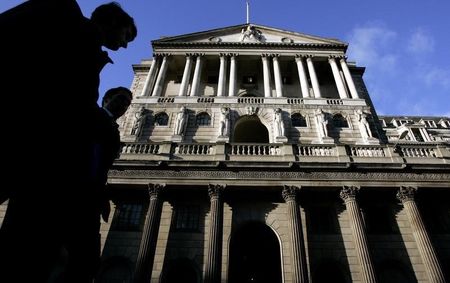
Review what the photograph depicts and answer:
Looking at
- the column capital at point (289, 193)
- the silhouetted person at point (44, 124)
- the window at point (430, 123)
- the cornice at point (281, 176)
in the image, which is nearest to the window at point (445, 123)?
the window at point (430, 123)

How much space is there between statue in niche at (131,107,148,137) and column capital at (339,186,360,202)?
14916mm

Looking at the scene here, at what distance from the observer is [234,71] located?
28094 mm

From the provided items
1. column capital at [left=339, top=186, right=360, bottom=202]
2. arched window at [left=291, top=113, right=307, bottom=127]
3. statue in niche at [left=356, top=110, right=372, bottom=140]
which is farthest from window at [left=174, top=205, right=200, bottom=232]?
statue in niche at [left=356, top=110, right=372, bottom=140]

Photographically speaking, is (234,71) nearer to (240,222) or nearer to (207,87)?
(207,87)

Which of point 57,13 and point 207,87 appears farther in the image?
point 207,87

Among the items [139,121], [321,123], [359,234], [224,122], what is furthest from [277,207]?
[139,121]

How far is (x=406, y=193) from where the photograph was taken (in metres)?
17.1

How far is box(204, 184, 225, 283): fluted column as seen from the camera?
46.0 ft

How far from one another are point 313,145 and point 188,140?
30.6 ft

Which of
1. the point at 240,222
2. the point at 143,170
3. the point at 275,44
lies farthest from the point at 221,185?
the point at 275,44

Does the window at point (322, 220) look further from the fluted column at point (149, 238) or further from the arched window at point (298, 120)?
the fluted column at point (149, 238)

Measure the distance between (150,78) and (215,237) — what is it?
17572mm

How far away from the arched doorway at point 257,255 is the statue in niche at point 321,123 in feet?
29.5

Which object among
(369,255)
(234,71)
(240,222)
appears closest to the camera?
(369,255)
